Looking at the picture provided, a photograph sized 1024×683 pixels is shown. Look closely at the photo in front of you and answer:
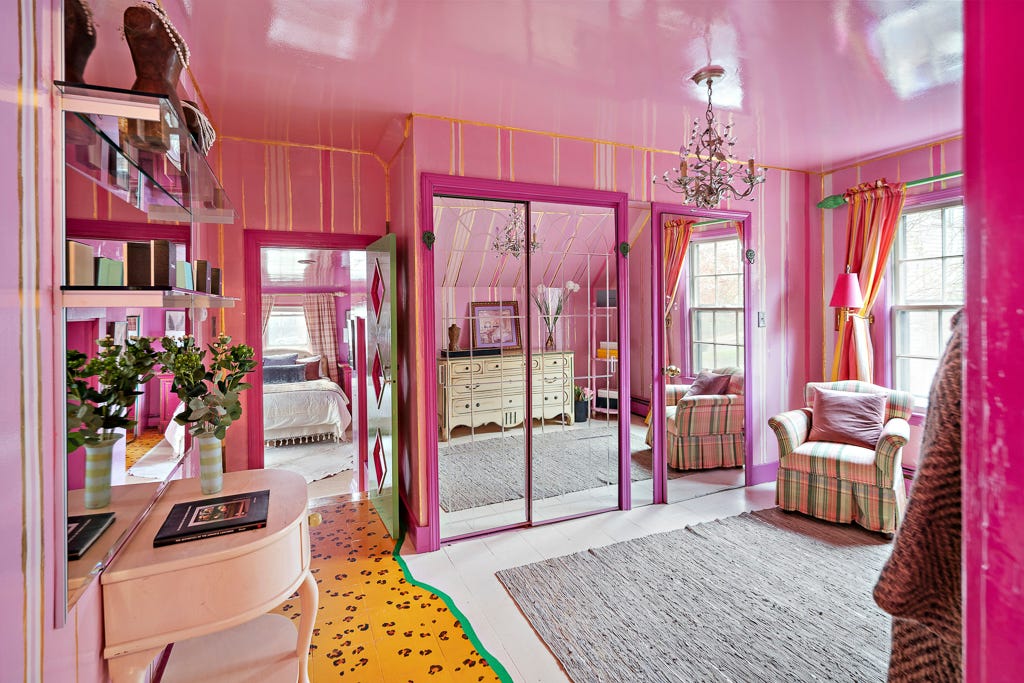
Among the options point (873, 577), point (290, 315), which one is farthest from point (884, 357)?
point (290, 315)

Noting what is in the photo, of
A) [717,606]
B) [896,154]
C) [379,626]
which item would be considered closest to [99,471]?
[379,626]

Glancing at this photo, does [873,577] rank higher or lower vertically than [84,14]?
lower

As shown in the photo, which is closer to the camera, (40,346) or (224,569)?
(40,346)

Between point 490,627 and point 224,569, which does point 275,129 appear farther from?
point 490,627

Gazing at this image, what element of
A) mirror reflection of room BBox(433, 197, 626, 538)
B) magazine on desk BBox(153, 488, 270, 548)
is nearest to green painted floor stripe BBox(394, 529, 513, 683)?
mirror reflection of room BBox(433, 197, 626, 538)

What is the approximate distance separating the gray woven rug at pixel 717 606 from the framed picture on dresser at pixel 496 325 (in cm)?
141

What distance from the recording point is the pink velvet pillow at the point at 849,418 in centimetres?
362

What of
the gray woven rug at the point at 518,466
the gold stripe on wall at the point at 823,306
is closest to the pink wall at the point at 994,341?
the gray woven rug at the point at 518,466

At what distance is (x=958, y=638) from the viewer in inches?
27.3

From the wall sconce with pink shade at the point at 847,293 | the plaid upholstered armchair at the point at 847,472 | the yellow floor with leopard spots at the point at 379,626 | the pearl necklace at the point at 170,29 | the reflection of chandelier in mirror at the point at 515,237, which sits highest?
the pearl necklace at the point at 170,29

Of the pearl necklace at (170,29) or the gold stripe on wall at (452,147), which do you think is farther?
the gold stripe on wall at (452,147)

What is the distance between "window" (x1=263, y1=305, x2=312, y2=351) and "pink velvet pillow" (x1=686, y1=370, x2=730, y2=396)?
568 centimetres

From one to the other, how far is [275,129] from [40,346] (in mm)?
2757

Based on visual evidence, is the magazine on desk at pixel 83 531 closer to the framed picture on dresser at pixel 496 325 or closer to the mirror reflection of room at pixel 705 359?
the framed picture on dresser at pixel 496 325
